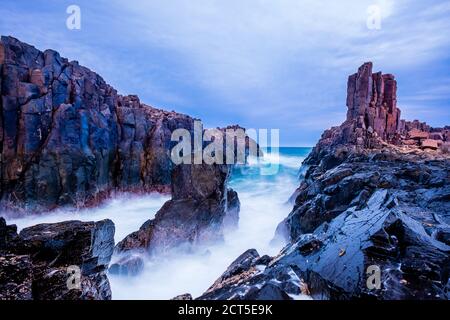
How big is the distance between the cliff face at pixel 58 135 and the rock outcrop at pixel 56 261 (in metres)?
19.7

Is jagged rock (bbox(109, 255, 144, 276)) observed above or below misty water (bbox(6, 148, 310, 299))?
above

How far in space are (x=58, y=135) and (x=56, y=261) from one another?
2209 cm

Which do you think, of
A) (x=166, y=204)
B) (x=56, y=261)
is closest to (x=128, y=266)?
(x=166, y=204)

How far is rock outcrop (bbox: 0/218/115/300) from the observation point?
4836mm

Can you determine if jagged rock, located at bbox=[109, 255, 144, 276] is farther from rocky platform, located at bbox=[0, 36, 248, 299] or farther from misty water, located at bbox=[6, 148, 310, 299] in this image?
misty water, located at bbox=[6, 148, 310, 299]

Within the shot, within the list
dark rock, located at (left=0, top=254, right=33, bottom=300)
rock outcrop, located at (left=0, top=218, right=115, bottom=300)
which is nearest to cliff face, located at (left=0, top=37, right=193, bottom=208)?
rock outcrop, located at (left=0, top=218, right=115, bottom=300)

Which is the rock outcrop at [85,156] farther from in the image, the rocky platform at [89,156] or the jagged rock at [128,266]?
the jagged rock at [128,266]

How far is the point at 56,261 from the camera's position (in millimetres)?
5953

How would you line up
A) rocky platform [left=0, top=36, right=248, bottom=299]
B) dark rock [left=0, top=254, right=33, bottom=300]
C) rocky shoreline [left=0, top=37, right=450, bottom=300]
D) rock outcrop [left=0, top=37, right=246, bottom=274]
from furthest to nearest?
rock outcrop [left=0, top=37, right=246, bottom=274], rocky platform [left=0, top=36, right=248, bottom=299], rocky shoreline [left=0, top=37, right=450, bottom=300], dark rock [left=0, top=254, right=33, bottom=300]

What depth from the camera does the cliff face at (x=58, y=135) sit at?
2250 centimetres

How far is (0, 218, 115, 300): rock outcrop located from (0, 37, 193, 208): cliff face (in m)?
19.7

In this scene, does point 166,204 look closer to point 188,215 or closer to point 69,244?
point 188,215

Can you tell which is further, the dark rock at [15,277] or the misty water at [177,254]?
the misty water at [177,254]

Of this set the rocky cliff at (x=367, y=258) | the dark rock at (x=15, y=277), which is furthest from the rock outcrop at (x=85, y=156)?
the dark rock at (x=15, y=277)
